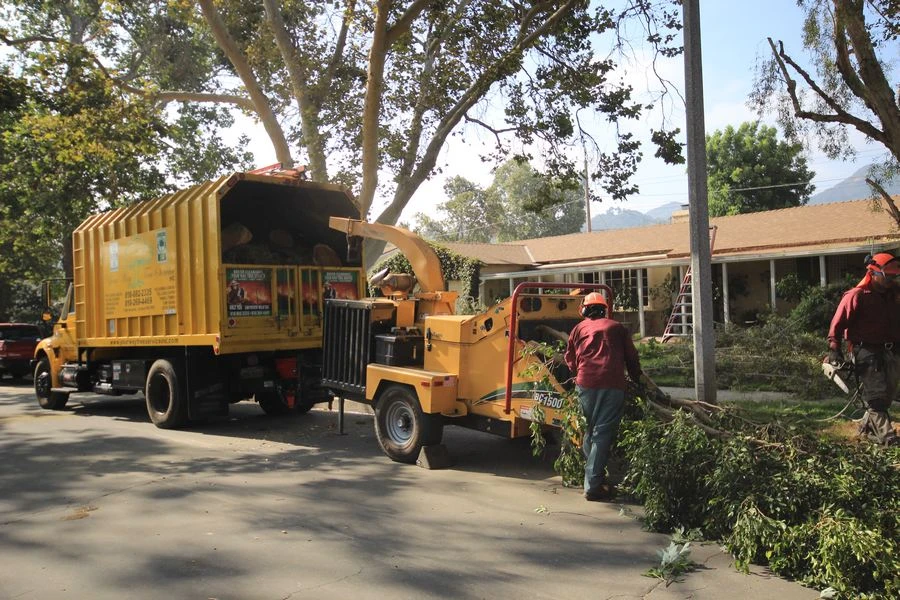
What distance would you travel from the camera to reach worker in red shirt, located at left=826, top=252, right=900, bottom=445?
21.3 ft

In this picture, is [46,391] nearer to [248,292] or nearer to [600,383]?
[248,292]

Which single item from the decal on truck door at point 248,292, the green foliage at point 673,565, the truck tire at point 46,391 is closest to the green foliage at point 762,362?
the green foliage at point 673,565

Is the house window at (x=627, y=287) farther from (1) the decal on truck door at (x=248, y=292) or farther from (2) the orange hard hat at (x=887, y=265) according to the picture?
(2) the orange hard hat at (x=887, y=265)

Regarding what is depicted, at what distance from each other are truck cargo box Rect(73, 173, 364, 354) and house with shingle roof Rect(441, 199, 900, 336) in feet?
42.2

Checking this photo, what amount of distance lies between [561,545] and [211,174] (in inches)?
827

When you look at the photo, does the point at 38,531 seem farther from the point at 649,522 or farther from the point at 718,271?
the point at 718,271

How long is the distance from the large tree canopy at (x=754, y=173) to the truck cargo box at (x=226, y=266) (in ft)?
89.3

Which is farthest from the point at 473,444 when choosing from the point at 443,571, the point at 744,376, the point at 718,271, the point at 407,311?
the point at 718,271

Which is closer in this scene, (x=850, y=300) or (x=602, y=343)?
(x=602, y=343)

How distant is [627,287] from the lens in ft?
80.0

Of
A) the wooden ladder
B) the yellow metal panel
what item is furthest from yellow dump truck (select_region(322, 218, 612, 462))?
the wooden ladder

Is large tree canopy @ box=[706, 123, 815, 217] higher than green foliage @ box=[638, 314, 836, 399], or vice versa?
large tree canopy @ box=[706, 123, 815, 217]

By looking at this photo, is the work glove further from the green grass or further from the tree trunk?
the tree trunk

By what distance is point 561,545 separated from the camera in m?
5.03
